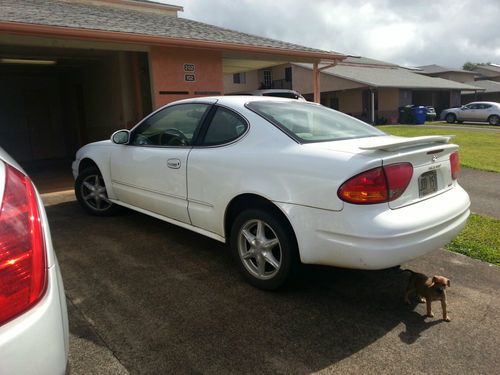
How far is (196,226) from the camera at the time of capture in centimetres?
397

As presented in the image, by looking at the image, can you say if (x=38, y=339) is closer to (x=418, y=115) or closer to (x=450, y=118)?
(x=418, y=115)

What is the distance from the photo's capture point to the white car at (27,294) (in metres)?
1.38

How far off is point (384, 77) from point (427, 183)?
33981 millimetres

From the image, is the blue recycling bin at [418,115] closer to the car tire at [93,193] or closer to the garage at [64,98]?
the garage at [64,98]

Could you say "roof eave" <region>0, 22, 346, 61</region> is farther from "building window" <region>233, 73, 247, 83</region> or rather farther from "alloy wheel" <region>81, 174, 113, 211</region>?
"building window" <region>233, 73, 247, 83</region>

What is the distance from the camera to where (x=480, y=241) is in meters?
4.59

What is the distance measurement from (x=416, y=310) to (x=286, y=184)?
132 cm

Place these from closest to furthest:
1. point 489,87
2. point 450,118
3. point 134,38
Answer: point 134,38 → point 450,118 → point 489,87

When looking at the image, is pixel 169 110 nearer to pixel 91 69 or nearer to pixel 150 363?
pixel 150 363

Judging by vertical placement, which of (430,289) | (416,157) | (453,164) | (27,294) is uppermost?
(416,157)

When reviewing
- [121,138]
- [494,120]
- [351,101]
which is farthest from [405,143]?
[351,101]

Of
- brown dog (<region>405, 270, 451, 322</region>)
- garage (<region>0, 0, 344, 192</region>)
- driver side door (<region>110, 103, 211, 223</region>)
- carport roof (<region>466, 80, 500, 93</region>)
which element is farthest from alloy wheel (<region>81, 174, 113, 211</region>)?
carport roof (<region>466, 80, 500, 93</region>)

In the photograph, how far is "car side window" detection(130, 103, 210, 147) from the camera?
13.5 feet

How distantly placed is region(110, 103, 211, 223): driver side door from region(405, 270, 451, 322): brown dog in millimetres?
2024
